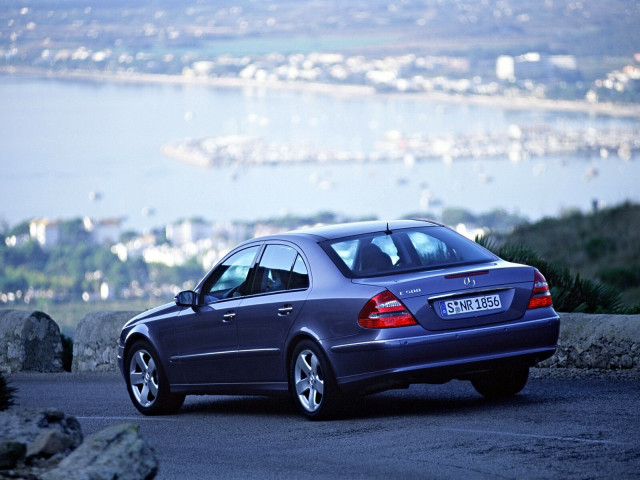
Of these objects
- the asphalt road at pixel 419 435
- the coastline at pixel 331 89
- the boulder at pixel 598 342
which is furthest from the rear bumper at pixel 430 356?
the coastline at pixel 331 89

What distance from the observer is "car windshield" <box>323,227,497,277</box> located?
9.65 meters

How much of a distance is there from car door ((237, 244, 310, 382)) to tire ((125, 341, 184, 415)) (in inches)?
47.6

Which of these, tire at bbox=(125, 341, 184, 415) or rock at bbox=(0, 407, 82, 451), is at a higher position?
rock at bbox=(0, 407, 82, 451)

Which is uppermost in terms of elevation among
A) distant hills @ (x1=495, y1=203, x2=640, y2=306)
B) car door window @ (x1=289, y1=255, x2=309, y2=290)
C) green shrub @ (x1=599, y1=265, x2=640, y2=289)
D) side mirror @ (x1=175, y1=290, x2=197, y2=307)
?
car door window @ (x1=289, y1=255, x2=309, y2=290)

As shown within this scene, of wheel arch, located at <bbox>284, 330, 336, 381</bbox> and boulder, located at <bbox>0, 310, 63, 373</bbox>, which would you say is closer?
wheel arch, located at <bbox>284, 330, 336, 381</bbox>

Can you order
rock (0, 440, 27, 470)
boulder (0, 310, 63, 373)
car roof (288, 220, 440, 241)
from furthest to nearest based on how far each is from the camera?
boulder (0, 310, 63, 373) → car roof (288, 220, 440, 241) → rock (0, 440, 27, 470)

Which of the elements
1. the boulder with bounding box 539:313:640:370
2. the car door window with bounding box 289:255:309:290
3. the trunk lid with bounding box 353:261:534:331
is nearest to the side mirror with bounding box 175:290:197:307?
the car door window with bounding box 289:255:309:290

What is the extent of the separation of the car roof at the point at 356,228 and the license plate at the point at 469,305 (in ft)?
3.60

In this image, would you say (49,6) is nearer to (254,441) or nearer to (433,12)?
(433,12)

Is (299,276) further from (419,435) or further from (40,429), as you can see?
(40,429)

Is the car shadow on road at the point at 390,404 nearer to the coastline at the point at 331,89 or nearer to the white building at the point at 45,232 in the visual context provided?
Answer: the white building at the point at 45,232

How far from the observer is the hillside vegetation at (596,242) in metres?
30.1

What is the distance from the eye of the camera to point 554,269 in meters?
14.6

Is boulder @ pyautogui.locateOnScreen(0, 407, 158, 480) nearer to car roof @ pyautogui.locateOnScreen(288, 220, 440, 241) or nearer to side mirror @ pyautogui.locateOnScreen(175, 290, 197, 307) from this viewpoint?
car roof @ pyautogui.locateOnScreen(288, 220, 440, 241)
